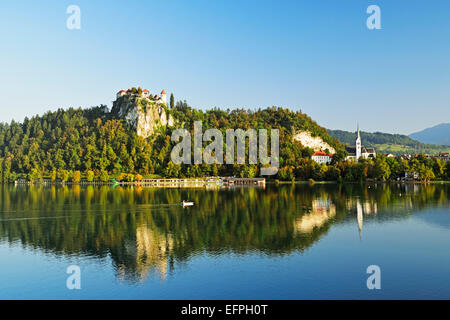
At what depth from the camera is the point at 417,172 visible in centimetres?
15025

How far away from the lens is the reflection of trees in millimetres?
41812

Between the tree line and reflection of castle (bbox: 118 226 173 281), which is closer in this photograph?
reflection of castle (bbox: 118 226 173 281)

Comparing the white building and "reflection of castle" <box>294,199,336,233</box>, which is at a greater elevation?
the white building

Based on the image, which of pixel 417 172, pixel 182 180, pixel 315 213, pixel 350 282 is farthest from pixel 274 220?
pixel 417 172

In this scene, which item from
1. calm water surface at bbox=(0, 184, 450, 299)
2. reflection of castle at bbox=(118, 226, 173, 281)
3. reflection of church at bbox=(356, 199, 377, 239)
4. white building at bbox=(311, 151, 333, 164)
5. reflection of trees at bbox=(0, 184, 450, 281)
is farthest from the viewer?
white building at bbox=(311, 151, 333, 164)

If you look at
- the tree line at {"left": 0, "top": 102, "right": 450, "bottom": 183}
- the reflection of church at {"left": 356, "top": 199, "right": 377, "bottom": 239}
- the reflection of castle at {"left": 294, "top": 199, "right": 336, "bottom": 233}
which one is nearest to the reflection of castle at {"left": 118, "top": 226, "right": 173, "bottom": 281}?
the reflection of castle at {"left": 294, "top": 199, "right": 336, "bottom": 233}

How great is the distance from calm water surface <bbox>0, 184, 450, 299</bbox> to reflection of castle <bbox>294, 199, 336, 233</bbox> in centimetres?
17

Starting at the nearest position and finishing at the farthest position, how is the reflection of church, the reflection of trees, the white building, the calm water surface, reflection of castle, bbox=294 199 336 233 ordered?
the calm water surface, the reflection of trees, reflection of castle, bbox=294 199 336 233, the reflection of church, the white building

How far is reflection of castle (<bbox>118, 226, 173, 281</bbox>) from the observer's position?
114 ft

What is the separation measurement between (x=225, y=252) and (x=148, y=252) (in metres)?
8.12

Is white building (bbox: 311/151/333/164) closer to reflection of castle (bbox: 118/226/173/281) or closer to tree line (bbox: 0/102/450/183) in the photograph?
tree line (bbox: 0/102/450/183)

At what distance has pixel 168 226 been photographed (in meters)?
55.2

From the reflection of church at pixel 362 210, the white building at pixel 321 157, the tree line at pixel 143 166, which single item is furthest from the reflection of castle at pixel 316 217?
the white building at pixel 321 157

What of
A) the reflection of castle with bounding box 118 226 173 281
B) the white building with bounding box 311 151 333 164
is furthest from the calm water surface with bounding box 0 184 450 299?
the white building with bounding box 311 151 333 164
